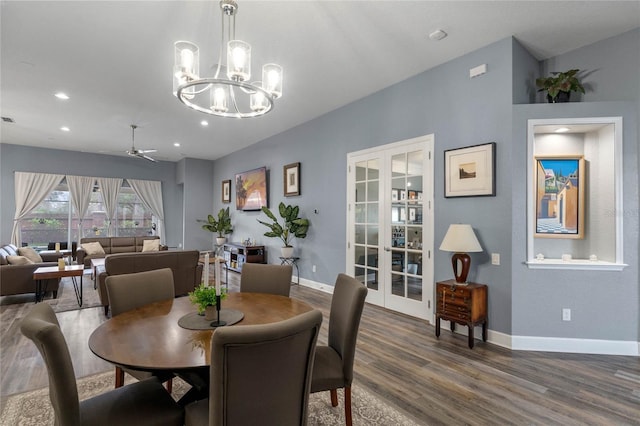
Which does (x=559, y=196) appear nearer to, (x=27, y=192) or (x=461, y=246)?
(x=461, y=246)

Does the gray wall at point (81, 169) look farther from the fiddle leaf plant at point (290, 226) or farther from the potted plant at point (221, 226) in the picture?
the fiddle leaf plant at point (290, 226)

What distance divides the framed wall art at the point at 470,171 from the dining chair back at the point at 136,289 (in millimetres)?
3102

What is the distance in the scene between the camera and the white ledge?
10.0 ft

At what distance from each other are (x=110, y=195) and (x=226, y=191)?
3382mm

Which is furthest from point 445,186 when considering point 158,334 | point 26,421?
point 26,421

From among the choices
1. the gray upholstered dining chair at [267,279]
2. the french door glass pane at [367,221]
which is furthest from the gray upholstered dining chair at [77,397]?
the french door glass pane at [367,221]

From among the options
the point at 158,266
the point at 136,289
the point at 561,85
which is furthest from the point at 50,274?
the point at 561,85

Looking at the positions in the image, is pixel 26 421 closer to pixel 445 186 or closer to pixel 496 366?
pixel 496 366

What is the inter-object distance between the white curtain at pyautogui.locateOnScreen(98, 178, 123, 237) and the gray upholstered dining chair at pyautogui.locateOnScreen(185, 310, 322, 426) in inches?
378

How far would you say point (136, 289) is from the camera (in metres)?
2.23

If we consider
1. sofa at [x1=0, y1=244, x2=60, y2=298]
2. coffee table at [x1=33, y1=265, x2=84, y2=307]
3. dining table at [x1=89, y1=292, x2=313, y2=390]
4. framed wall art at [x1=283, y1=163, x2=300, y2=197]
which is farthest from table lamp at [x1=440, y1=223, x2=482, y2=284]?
sofa at [x1=0, y1=244, x2=60, y2=298]

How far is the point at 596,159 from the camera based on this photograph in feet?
11.1

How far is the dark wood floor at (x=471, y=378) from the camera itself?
2.12 meters

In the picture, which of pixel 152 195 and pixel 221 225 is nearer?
pixel 221 225
